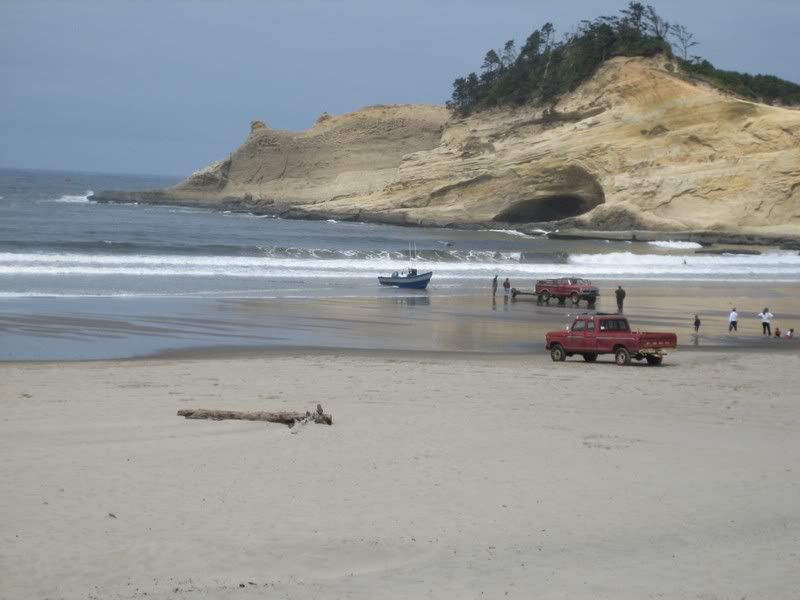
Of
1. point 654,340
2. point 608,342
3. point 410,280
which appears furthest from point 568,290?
point 654,340

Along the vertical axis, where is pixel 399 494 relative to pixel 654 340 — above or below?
below

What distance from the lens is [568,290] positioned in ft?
120

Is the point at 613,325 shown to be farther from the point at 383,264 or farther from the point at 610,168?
the point at 610,168

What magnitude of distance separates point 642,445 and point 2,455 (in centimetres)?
711

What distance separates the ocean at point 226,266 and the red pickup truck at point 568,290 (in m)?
3.56

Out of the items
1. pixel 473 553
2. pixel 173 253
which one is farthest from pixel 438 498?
pixel 173 253

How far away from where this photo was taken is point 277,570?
809 cm

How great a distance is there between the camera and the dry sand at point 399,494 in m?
8.00

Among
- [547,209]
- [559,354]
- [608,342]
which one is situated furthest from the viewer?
[547,209]

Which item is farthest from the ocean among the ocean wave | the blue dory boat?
the blue dory boat

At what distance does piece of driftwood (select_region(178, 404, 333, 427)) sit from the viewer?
41.7ft

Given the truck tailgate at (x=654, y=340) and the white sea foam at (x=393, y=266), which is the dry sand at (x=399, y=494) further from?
the white sea foam at (x=393, y=266)

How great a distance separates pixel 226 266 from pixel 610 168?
126ft

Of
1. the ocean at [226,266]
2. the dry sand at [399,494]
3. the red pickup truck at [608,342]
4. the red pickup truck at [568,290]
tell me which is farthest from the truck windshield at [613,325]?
the red pickup truck at [568,290]
